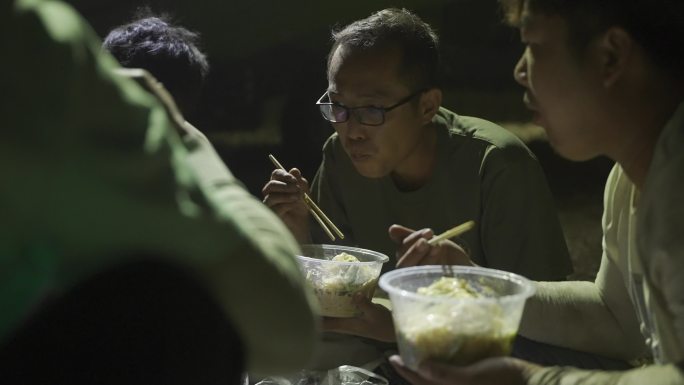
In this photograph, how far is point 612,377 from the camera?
1521 mm

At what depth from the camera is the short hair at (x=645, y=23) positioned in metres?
1.57

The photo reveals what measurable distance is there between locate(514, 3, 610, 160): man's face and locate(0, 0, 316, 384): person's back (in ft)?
2.35

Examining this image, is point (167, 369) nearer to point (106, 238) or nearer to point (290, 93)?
point (106, 238)

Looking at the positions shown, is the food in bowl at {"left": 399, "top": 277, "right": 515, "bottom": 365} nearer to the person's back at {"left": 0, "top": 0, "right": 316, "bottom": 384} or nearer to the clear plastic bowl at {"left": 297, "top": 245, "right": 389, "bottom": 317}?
the person's back at {"left": 0, "top": 0, "right": 316, "bottom": 384}

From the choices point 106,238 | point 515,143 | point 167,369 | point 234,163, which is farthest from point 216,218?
point 234,163

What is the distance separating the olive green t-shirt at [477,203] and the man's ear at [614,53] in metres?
0.99

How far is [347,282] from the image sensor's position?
2.12 m

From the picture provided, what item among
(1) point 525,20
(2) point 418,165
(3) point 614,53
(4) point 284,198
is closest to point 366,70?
(2) point 418,165

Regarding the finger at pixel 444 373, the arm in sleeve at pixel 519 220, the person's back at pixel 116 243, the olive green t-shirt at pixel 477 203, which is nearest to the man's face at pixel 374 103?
the olive green t-shirt at pixel 477 203

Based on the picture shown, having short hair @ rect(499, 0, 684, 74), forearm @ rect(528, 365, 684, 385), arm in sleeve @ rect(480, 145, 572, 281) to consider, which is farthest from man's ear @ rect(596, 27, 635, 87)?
arm in sleeve @ rect(480, 145, 572, 281)

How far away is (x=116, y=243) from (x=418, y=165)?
174 centimetres

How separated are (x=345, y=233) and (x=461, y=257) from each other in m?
0.97

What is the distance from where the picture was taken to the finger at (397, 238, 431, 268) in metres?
1.91

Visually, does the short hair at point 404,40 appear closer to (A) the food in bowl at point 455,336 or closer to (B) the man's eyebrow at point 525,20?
(B) the man's eyebrow at point 525,20
